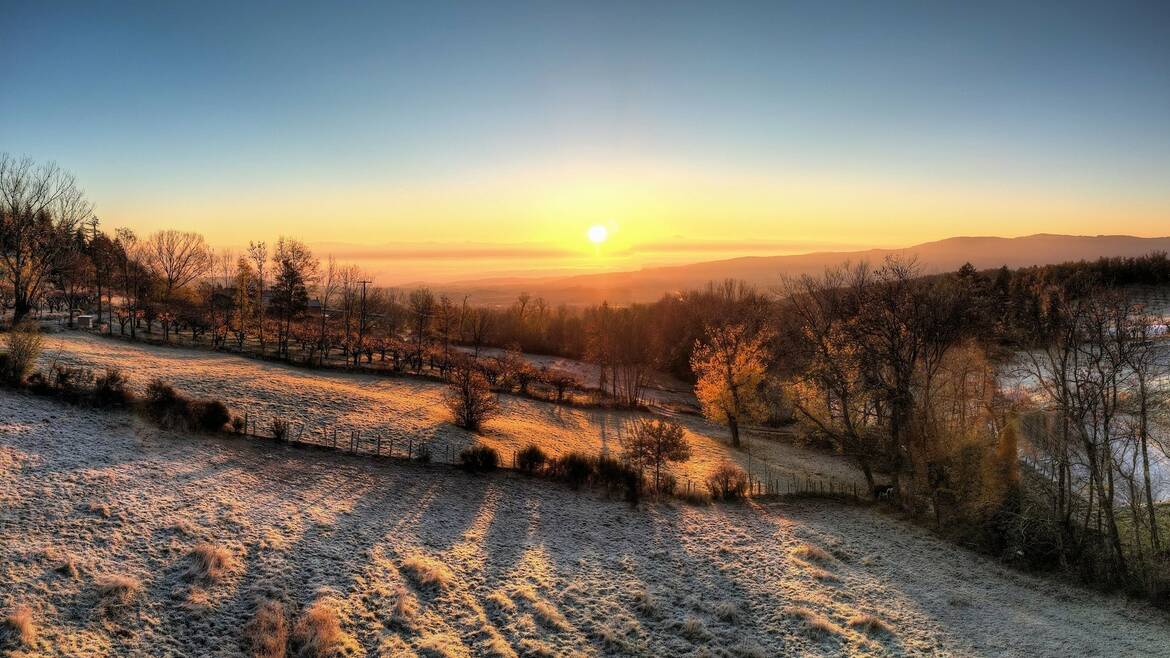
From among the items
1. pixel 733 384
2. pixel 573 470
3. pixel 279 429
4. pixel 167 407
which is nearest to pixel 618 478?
pixel 573 470

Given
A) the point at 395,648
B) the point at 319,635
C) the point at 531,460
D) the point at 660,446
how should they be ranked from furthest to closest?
the point at 660,446, the point at 531,460, the point at 395,648, the point at 319,635

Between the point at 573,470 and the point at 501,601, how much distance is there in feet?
40.9

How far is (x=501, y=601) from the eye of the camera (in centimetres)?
1675

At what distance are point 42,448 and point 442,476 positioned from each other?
51.0ft

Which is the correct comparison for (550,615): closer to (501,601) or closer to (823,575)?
(501,601)

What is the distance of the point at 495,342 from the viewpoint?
9681 cm

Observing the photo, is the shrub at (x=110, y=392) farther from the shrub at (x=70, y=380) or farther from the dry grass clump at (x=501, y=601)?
the dry grass clump at (x=501, y=601)

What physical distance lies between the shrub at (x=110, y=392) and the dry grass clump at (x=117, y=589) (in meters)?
16.5

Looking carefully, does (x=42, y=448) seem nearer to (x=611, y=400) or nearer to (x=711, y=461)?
(x=711, y=461)

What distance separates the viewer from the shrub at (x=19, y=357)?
26266 millimetres

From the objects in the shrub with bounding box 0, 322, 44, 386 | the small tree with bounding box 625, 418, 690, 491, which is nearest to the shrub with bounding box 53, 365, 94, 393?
the shrub with bounding box 0, 322, 44, 386

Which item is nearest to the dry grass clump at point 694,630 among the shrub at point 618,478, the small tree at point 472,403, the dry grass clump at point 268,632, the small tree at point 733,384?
the shrub at point 618,478

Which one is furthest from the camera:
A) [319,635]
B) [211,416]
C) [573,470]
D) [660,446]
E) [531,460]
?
[660,446]

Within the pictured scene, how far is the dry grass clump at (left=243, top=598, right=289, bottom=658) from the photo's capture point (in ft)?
42.4
